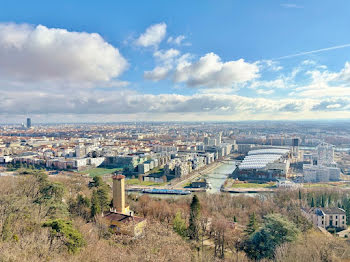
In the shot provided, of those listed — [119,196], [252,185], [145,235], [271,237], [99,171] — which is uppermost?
[145,235]

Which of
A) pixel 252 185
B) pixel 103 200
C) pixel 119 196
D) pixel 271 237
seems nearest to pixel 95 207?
pixel 103 200

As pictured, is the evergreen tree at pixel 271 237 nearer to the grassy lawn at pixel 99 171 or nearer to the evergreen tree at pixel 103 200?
the evergreen tree at pixel 103 200

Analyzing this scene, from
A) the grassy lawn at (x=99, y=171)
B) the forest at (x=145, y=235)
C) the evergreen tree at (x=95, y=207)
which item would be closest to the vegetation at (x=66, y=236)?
the forest at (x=145, y=235)

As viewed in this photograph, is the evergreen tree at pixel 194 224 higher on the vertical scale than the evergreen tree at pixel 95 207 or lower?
lower

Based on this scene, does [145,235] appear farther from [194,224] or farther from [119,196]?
[119,196]

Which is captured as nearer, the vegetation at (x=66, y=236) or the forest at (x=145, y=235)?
the forest at (x=145, y=235)

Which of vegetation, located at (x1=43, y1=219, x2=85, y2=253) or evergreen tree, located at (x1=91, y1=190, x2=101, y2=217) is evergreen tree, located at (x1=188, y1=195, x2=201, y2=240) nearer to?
evergreen tree, located at (x1=91, y1=190, x2=101, y2=217)

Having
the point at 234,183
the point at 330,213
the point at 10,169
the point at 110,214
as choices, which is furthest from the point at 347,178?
the point at 10,169

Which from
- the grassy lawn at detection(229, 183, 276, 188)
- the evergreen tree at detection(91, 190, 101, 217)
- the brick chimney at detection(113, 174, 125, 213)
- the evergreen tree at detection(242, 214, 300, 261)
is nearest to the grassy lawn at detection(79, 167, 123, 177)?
the grassy lawn at detection(229, 183, 276, 188)

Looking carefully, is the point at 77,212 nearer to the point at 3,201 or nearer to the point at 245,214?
the point at 3,201
